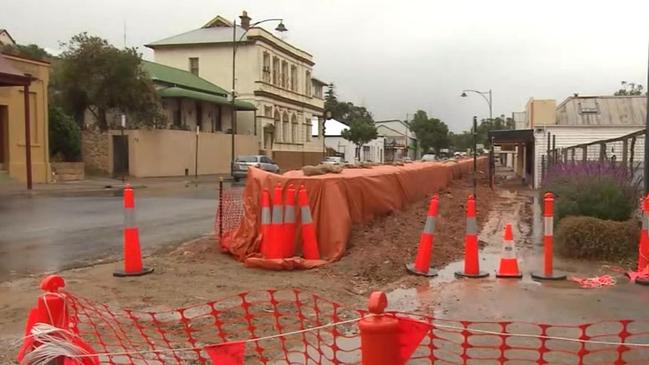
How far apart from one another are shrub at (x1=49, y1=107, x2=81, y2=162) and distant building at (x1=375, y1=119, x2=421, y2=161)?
70582 mm

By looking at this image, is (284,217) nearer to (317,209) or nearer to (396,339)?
(317,209)

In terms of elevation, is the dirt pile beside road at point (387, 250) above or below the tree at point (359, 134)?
below

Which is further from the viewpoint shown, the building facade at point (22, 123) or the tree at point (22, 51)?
the tree at point (22, 51)

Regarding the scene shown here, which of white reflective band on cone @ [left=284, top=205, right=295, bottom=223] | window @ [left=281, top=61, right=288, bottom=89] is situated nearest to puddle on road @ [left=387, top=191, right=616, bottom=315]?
white reflective band on cone @ [left=284, top=205, right=295, bottom=223]

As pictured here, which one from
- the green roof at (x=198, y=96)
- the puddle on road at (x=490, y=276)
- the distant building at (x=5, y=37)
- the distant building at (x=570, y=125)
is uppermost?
the distant building at (x=5, y=37)

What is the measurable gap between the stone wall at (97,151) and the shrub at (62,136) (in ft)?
2.98

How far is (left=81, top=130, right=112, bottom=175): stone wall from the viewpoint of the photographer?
36.1m

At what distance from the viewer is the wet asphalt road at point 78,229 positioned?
31.1ft

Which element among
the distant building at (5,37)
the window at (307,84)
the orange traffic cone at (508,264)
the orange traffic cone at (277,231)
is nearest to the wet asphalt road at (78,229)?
the orange traffic cone at (277,231)

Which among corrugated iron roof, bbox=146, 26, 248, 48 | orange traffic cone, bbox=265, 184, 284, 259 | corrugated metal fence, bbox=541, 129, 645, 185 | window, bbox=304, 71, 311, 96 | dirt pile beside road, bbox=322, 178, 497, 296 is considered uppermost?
corrugated iron roof, bbox=146, 26, 248, 48

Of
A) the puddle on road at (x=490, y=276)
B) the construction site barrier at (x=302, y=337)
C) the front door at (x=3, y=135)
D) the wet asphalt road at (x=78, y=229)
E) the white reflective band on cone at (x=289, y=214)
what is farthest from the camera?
the front door at (x=3, y=135)

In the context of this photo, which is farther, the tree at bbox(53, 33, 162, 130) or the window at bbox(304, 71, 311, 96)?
the window at bbox(304, 71, 311, 96)

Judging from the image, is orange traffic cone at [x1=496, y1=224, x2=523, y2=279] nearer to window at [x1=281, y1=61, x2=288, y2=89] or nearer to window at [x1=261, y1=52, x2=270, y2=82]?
window at [x1=261, y1=52, x2=270, y2=82]

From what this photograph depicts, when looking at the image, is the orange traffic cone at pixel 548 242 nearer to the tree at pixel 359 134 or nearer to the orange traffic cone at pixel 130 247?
the orange traffic cone at pixel 130 247
